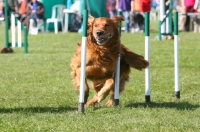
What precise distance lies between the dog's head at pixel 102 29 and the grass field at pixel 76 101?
0.94 meters

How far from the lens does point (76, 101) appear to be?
9328mm

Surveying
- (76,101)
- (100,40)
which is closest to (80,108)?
(100,40)

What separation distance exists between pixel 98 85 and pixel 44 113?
127 cm

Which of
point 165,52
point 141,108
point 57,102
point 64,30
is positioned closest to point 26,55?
point 165,52

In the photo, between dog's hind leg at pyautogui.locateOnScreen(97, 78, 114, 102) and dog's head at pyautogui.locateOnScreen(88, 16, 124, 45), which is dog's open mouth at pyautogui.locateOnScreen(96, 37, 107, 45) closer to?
dog's head at pyautogui.locateOnScreen(88, 16, 124, 45)

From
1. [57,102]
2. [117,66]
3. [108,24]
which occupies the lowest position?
[57,102]

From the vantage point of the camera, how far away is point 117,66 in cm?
866

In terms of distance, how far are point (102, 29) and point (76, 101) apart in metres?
1.47

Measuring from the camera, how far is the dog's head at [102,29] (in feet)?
27.3

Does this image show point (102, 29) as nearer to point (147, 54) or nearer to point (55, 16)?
point (147, 54)

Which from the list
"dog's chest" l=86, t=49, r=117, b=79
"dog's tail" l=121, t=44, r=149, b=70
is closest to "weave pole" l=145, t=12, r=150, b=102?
"dog's tail" l=121, t=44, r=149, b=70

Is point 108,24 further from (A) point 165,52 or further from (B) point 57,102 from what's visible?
(A) point 165,52

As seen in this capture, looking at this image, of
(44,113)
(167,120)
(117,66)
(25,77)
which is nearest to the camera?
(167,120)

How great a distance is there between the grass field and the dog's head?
94 cm
